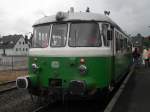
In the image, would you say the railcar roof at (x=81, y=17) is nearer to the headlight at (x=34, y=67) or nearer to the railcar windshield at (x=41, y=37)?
the railcar windshield at (x=41, y=37)

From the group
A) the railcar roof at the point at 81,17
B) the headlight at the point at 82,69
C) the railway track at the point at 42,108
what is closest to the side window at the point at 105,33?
the railcar roof at the point at 81,17

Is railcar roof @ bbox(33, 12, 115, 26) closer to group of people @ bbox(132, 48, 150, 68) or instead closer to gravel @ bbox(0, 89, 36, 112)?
gravel @ bbox(0, 89, 36, 112)

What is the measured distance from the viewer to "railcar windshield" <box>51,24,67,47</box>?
9.35 metres

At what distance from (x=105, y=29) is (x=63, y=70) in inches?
70.7

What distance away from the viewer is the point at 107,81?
9.41m

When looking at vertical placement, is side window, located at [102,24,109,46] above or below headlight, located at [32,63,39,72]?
above

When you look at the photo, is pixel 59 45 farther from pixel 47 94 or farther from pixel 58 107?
pixel 58 107

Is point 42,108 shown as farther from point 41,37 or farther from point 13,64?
point 13,64

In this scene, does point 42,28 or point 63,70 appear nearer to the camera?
point 63,70

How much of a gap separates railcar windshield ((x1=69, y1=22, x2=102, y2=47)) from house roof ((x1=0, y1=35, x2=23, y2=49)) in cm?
9615

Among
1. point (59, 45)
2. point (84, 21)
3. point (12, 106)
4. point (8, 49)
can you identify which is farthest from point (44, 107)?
point (8, 49)

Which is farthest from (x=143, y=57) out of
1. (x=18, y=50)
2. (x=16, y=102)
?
(x=18, y=50)

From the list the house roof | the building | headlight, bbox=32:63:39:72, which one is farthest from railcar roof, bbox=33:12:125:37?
the house roof

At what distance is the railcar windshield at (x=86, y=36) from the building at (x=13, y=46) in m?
94.0
